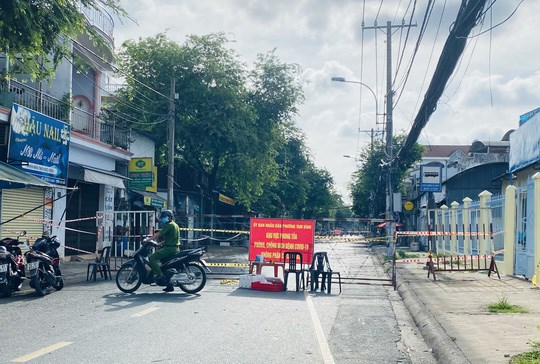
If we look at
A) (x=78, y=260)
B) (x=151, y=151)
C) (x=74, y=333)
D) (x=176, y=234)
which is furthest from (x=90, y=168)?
(x=74, y=333)

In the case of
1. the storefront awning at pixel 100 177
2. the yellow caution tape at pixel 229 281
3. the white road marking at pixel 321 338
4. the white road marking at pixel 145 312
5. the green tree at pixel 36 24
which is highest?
the green tree at pixel 36 24

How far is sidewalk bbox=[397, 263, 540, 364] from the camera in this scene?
727cm

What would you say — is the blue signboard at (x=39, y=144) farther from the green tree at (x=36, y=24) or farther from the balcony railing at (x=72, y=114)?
the green tree at (x=36, y=24)

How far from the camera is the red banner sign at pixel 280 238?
16641mm

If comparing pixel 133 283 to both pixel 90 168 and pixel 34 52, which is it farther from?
pixel 90 168

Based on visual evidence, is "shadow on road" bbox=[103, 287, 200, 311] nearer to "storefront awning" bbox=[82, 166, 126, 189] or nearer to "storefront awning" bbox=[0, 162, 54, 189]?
"storefront awning" bbox=[0, 162, 54, 189]

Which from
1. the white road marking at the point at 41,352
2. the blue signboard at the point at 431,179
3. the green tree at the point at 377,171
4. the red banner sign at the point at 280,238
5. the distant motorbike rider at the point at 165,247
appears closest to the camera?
the white road marking at the point at 41,352

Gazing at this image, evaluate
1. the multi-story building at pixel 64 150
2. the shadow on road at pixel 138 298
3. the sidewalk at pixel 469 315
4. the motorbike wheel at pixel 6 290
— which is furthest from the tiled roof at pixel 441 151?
the motorbike wheel at pixel 6 290

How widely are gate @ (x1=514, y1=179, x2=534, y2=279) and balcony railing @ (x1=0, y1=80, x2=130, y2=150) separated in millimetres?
14676

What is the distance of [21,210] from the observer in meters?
20.2

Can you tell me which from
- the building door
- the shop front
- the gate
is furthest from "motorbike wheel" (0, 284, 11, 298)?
the building door

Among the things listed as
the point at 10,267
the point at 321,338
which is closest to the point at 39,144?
the point at 10,267

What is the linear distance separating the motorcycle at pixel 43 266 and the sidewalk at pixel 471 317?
286 inches

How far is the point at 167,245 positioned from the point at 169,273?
685mm
